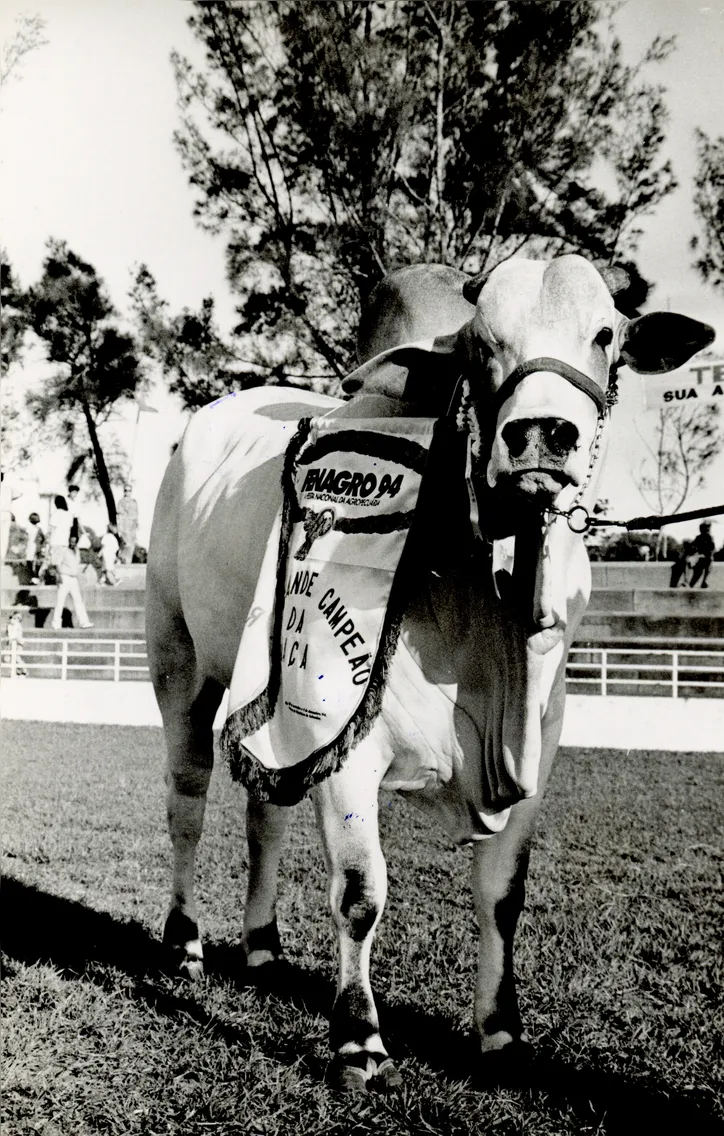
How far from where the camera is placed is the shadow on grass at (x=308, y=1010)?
284 cm

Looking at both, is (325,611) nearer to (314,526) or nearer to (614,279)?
(314,526)

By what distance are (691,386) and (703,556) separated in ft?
40.2

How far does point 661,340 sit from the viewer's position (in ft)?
8.80

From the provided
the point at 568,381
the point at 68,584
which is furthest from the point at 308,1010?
the point at 68,584

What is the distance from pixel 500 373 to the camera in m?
2.43

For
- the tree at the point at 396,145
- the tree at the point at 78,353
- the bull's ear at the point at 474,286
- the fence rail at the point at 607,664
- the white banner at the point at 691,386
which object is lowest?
the fence rail at the point at 607,664

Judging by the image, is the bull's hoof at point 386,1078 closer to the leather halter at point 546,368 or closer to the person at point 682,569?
the leather halter at point 546,368

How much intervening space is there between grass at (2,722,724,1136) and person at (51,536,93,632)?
6.14 m

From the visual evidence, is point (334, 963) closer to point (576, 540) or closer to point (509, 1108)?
point (509, 1108)

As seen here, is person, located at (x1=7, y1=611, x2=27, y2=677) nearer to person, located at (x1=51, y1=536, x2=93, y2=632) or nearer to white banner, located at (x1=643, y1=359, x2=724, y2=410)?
person, located at (x1=51, y1=536, x2=93, y2=632)

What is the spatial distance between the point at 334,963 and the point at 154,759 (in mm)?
4255

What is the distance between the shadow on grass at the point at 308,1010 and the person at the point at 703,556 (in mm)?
11974

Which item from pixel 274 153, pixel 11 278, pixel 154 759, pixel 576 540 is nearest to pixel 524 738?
pixel 576 540

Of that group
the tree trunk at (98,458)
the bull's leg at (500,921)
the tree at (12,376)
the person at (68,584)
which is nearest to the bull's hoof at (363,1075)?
the bull's leg at (500,921)
